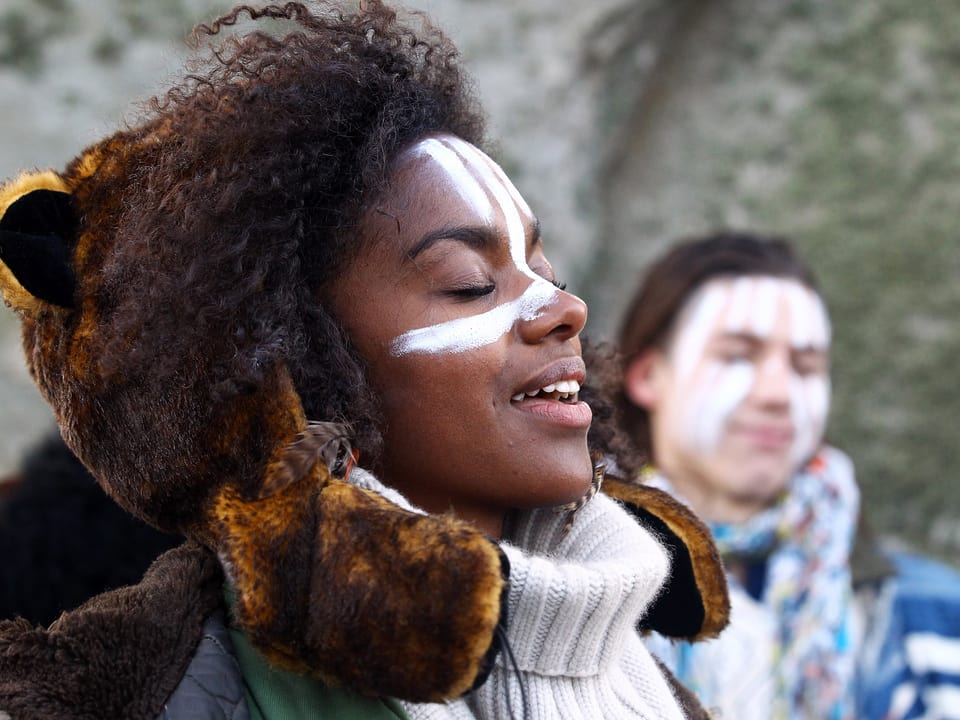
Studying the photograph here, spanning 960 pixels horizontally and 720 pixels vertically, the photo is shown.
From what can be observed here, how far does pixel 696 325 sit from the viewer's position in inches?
126

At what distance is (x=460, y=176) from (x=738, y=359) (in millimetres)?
1724

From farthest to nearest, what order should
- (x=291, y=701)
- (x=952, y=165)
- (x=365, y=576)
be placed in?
(x=952, y=165), (x=291, y=701), (x=365, y=576)

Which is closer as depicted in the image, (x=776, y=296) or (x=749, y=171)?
(x=776, y=296)

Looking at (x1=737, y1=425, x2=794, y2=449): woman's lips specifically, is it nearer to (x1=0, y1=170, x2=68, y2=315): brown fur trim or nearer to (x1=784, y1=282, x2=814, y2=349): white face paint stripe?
(x1=784, y1=282, x2=814, y2=349): white face paint stripe

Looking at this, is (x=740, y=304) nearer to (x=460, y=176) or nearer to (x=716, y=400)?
(x=716, y=400)

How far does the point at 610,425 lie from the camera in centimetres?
176

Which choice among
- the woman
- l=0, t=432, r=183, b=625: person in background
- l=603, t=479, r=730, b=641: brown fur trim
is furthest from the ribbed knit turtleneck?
l=0, t=432, r=183, b=625: person in background

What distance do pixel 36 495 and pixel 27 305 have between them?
109cm

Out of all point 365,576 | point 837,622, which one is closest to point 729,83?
point 837,622

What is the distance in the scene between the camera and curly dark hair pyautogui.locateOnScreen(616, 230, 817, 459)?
3.24 m

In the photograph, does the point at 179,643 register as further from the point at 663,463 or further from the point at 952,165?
the point at 952,165

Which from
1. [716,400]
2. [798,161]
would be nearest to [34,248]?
[716,400]

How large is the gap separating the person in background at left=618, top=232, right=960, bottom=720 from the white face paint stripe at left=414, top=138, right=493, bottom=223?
63.0 inches

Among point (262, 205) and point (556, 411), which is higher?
point (262, 205)
